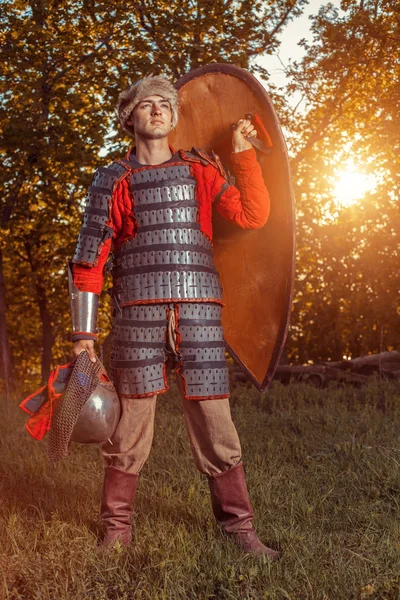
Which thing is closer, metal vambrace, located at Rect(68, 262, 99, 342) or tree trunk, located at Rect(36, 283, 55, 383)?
metal vambrace, located at Rect(68, 262, 99, 342)

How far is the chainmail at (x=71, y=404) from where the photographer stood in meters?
3.04

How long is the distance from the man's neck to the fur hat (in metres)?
0.12

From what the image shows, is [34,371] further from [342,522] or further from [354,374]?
[342,522]

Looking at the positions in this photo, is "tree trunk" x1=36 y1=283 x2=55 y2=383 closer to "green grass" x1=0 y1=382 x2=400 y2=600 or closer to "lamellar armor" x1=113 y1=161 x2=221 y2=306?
"green grass" x1=0 y1=382 x2=400 y2=600

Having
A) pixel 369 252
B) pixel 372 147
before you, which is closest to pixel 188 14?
pixel 372 147

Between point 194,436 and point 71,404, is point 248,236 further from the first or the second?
point 71,404

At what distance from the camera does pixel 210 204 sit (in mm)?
3365

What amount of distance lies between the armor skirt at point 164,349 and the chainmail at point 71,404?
163mm

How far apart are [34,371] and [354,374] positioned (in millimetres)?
12458

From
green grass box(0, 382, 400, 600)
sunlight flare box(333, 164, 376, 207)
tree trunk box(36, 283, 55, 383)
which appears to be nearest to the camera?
green grass box(0, 382, 400, 600)

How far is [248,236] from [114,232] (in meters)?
0.71

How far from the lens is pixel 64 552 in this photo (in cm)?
317

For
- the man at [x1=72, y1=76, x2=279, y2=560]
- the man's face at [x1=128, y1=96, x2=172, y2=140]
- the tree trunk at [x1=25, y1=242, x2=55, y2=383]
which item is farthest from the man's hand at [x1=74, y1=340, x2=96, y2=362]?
the tree trunk at [x1=25, y1=242, x2=55, y2=383]

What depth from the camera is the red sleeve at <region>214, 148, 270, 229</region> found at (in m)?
3.32
